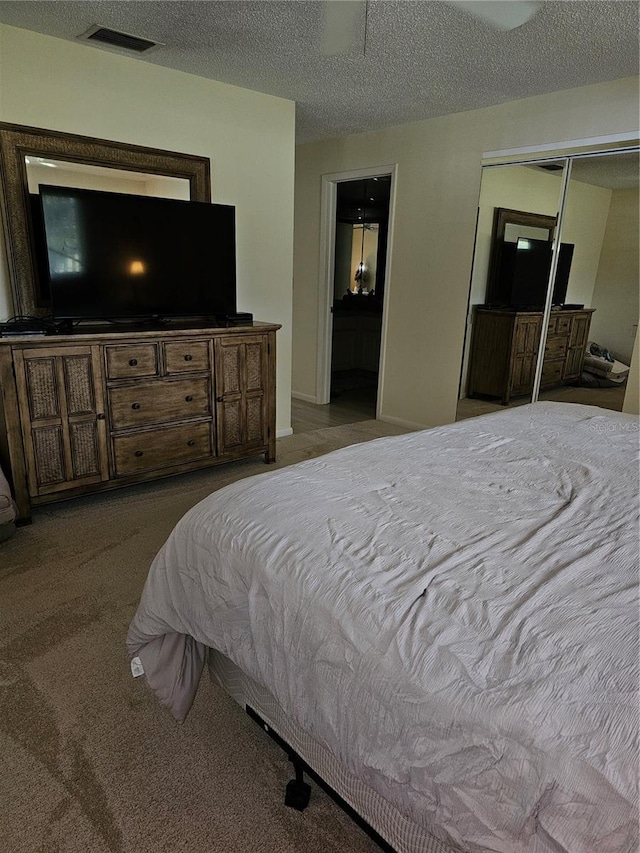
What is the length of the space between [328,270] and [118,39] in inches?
113

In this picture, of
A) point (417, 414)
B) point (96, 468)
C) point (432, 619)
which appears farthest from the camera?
point (417, 414)

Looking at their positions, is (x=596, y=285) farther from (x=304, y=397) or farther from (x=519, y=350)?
(x=304, y=397)

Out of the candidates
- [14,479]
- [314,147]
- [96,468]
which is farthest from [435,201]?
[14,479]

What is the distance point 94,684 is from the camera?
6.16 feet

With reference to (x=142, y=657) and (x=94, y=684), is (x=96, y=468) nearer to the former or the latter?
(x=94, y=684)

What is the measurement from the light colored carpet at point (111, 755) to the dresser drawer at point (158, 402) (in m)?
1.00

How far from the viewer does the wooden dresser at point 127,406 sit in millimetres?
2848

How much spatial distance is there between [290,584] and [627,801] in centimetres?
68

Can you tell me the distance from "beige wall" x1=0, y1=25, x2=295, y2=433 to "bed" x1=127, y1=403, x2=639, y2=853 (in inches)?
98.0

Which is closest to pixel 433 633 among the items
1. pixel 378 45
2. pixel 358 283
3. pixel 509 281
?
pixel 378 45

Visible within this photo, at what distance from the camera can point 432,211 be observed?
4566 mm

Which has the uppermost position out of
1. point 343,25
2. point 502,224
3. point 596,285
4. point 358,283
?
point 343,25

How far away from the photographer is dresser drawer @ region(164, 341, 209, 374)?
3289mm

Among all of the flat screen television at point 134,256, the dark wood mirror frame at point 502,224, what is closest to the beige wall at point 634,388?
the dark wood mirror frame at point 502,224
